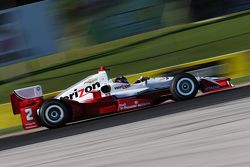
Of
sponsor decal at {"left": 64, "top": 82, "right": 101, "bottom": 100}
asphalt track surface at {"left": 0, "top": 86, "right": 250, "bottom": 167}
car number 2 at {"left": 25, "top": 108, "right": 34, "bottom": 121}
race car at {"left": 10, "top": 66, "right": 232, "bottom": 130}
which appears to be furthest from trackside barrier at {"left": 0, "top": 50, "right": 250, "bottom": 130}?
sponsor decal at {"left": 64, "top": 82, "right": 101, "bottom": 100}

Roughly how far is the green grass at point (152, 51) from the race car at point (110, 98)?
7.16 metres

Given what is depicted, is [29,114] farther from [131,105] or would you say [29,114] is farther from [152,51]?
[152,51]

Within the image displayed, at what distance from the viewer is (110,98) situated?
9.65 meters

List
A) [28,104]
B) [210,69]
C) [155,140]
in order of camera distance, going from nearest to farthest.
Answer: [155,140], [28,104], [210,69]

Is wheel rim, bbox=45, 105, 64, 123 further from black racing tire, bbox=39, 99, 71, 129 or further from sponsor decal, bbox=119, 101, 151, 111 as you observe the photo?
sponsor decal, bbox=119, 101, 151, 111

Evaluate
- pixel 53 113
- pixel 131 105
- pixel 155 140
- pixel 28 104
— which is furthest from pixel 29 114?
pixel 155 140

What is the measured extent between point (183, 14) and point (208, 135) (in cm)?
1270

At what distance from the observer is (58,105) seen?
31.4 feet

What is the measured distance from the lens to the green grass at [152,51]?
17141 millimetres

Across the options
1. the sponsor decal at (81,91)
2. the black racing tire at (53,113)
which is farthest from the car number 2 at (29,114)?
the sponsor decal at (81,91)

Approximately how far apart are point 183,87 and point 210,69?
5.93 feet

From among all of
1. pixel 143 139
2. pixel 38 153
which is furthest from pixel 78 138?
pixel 143 139

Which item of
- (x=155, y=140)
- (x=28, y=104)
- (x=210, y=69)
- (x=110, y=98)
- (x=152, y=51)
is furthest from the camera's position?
(x=152, y=51)

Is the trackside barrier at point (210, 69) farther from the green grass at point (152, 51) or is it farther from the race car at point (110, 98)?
the green grass at point (152, 51)
